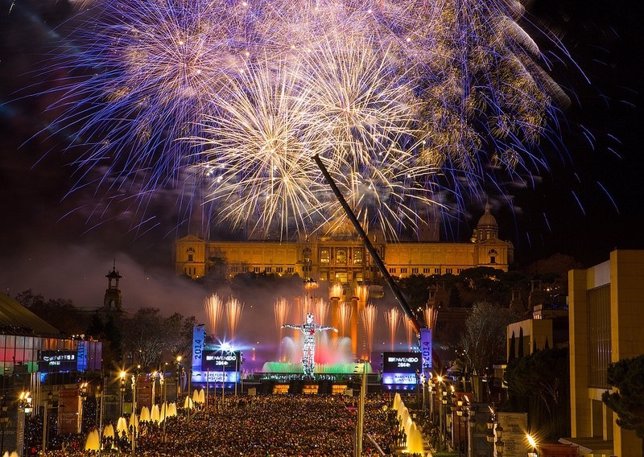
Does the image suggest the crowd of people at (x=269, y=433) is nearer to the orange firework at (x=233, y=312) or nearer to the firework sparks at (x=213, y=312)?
the orange firework at (x=233, y=312)

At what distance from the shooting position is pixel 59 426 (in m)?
42.3

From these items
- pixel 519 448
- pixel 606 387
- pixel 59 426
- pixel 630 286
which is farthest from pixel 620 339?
pixel 59 426

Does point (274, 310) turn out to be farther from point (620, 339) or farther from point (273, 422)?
point (620, 339)

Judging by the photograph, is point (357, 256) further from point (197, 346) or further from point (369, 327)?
point (197, 346)

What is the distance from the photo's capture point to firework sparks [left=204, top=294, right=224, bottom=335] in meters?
128

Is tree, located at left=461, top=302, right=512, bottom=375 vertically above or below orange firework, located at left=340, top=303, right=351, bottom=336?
below

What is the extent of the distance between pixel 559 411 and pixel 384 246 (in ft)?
507

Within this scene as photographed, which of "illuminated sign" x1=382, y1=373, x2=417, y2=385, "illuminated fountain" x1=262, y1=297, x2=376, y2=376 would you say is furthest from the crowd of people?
"illuminated fountain" x1=262, y1=297, x2=376, y2=376

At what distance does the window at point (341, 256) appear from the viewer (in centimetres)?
Answer: 19162

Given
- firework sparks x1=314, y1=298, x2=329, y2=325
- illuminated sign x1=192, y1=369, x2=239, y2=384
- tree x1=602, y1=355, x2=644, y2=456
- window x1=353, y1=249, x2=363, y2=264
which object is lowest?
illuminated sign x1=192, y1=369, x2=239, y2=384

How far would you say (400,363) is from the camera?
235 ft

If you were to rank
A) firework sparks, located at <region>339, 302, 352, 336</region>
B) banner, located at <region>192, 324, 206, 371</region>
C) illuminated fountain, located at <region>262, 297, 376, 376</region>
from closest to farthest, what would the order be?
banner, located at <region>192, 324, 206, 371</region>, illuminated fountain, located at <region>262, 297, 376, 376</region>, firework sparks, located at <region>339, 302, 352, 336</region>

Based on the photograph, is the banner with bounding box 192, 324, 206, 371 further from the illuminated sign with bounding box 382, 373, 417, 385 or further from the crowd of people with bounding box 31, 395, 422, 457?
the crowd of people with bounding box 31, 395, 422, 457

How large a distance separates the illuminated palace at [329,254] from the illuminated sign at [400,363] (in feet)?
394
